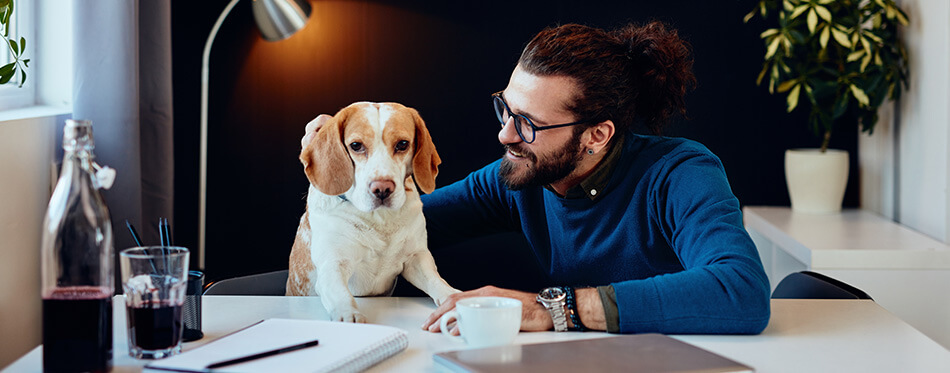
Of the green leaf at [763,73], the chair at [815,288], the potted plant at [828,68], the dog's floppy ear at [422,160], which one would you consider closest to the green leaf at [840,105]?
the potted plant at [828,68]

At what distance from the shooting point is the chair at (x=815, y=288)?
1585mm

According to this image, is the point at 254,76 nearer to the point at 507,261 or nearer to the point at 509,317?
the point at 507,261

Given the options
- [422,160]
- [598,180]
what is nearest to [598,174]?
[598,180]

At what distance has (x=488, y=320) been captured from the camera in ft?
3.54

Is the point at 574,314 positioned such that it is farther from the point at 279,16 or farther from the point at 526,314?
the point at 279,16

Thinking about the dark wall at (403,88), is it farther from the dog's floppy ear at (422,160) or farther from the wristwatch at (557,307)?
the wristwatch at (557,307)

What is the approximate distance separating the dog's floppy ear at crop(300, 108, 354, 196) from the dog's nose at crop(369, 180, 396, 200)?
0.06 metres

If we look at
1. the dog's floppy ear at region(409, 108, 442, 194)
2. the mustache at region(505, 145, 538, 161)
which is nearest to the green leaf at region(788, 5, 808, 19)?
the mustache at region(505, 145, 538, 161)

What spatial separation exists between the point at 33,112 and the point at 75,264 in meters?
1.14

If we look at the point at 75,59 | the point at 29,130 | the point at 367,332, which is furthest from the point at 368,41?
the point at 367,332

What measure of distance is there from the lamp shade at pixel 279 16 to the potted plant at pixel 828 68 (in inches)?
64.4

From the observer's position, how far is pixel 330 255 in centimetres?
143

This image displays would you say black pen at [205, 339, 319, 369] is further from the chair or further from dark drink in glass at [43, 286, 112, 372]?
the chair

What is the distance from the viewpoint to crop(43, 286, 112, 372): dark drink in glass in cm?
94
